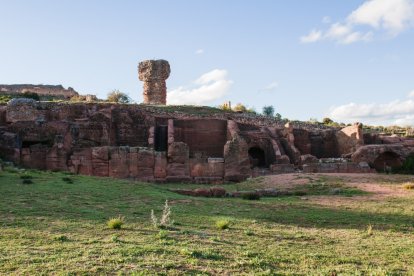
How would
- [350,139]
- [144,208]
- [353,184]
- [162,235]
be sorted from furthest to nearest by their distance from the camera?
[350,139] → [353,184] → [144,208] → [162,235]

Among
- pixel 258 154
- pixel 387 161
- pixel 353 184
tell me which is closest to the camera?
pixel 353 184

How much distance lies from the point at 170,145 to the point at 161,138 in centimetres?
781

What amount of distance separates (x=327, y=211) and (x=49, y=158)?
16339 millimetres

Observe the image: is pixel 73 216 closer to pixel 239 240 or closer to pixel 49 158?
pixel 239 240

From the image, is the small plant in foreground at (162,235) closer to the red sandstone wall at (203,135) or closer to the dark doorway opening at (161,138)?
the dark doorway opening at (161,138)

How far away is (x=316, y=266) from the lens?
27.2 feet

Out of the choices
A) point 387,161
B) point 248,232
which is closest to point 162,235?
point 248,232

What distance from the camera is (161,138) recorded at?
3522cm

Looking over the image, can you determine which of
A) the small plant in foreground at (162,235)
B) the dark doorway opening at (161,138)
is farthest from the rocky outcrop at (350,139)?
the small plant in foreground at (162,235)

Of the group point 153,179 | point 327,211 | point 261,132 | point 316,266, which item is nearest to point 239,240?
point 316,266

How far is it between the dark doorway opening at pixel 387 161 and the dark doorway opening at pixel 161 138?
14295mm

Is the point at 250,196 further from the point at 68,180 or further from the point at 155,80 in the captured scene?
the point at 155,80

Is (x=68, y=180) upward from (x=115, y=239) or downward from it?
A: upward

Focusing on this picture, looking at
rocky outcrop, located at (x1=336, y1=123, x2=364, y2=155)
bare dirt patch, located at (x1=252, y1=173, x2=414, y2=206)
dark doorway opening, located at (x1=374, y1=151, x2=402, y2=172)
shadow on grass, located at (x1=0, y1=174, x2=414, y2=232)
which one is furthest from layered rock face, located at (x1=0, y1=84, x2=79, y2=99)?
shadow on grass, located at (x1=0, y1=174, x2=414, y2=232)
